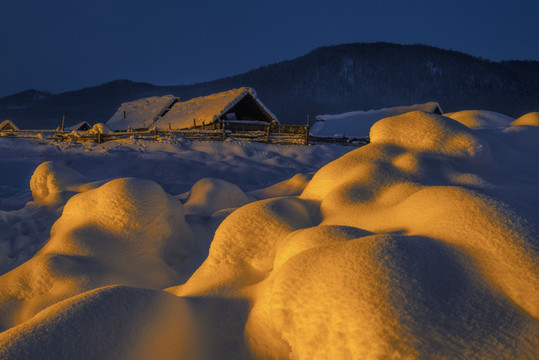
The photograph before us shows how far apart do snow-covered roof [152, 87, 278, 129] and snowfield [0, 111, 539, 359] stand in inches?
517

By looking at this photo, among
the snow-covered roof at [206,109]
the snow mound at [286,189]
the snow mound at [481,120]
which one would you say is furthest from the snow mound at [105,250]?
the snow-covered roof at [206,109]

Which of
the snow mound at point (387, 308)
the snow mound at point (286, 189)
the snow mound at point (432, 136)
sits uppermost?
the snow mound at point (432, 136)

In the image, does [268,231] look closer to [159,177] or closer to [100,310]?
[100,310]

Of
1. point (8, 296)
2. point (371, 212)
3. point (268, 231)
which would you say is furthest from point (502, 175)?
point (8, 296)

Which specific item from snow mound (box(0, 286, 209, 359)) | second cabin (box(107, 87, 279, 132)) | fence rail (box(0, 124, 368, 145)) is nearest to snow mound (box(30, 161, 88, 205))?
snow mound (box(0, 286, 209, 359))

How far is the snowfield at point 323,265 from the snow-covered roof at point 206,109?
13.1 meters

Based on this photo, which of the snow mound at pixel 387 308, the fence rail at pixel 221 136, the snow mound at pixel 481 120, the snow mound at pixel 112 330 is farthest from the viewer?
the fence rail at pixel 221 136

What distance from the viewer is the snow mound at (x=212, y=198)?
4.17 metres

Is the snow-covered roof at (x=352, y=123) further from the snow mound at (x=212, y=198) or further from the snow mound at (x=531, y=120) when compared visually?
the snow mound at (x=212, y=198)

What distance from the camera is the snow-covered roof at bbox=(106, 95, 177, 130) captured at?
74.7 feet

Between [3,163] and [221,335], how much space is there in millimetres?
9693

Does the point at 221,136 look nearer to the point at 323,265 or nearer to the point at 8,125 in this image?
the point at 323,265

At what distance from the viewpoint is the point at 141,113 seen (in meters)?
24.4

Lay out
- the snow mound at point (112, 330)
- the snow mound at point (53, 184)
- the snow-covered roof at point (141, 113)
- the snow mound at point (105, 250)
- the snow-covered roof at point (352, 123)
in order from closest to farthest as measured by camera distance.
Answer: the snow mound at point (112, 330) < the snow mound at point (105, 250) < the snow mound at point (53, 184) < the snow-covered roof at point (141, 113) < the snow-covered roof at point (352, 123)
